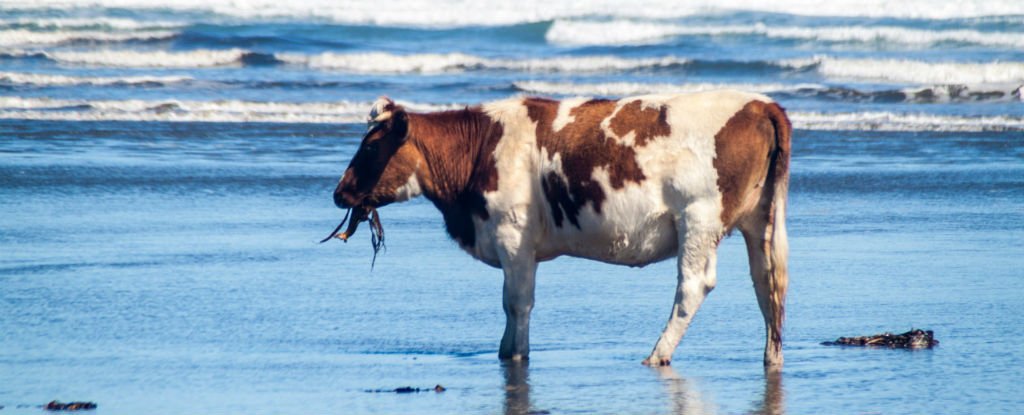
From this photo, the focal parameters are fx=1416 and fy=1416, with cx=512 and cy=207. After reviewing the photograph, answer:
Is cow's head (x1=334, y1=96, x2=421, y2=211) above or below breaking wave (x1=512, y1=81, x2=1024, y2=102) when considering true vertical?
above

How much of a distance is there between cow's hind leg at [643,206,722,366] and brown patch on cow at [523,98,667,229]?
11.8 inches

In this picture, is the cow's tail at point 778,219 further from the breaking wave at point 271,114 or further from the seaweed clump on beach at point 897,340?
the breaking wave at point 271,114

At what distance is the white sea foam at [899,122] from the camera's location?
54.5 ft

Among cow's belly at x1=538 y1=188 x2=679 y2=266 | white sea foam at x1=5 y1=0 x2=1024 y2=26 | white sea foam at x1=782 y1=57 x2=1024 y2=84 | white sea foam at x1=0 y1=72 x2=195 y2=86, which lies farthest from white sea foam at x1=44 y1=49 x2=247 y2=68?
cow's belly at x1=538 y1=188 x2=679 y2=266

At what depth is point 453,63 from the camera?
26938mm

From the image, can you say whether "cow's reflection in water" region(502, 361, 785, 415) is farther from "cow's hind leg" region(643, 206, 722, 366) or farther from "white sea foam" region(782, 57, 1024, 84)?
"white sea foam" region(782, 57, 1024, 84)

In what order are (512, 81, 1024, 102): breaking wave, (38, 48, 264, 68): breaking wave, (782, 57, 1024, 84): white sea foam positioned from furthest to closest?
(38, 48, 264, 68): breaking wave < (782, 57, 1024, 84): white sea foam < (512, 81, 1024, 102): breaking wave

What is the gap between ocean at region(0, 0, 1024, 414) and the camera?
18.5ft

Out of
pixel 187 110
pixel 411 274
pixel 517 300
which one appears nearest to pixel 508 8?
pixel 187 110

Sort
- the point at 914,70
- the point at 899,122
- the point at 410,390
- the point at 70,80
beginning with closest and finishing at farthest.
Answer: the point at 410,390 < the point at 899,122 < the point at 70,80 < the point at 914,70

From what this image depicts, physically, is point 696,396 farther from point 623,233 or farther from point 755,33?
point 755,33

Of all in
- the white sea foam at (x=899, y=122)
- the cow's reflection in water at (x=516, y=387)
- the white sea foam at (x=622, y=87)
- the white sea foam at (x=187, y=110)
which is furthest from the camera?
the white sea foam at (x=622, y=87)

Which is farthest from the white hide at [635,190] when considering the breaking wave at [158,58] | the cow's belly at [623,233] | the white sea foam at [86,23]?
the white sea foam at [86,23]

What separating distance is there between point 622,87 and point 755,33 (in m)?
12.3
